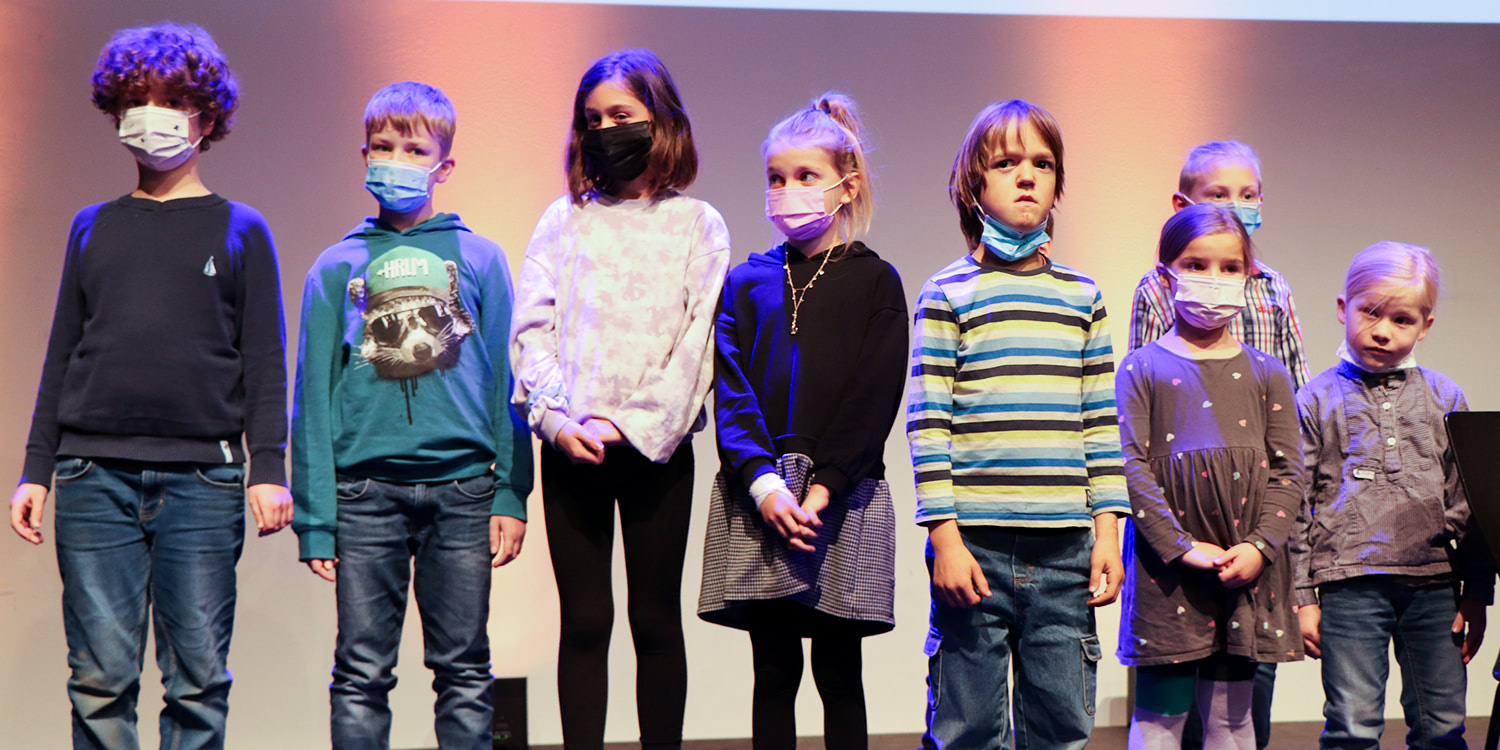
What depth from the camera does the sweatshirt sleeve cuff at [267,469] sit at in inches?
87.9

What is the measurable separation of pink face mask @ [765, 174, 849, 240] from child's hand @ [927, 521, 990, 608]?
24.3 inches

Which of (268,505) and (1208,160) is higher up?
(1208,160)

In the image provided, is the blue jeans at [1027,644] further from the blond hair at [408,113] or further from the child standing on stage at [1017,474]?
the blond hair at [408,113]

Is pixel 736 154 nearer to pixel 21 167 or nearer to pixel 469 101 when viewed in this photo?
pixel 469 101

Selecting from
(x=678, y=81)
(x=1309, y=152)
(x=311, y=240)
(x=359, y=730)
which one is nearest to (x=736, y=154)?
(x=678, y=81)

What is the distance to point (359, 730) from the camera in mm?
2168

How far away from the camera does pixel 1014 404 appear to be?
213 cm

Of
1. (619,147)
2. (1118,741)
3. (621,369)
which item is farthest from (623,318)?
(1118,741)

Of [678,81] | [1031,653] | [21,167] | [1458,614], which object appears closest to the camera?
[1031,653]

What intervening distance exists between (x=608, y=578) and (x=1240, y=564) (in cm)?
119

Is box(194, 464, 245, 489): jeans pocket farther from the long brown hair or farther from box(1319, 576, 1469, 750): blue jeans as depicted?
box(1319, 576, 1469, 750): blue jeans

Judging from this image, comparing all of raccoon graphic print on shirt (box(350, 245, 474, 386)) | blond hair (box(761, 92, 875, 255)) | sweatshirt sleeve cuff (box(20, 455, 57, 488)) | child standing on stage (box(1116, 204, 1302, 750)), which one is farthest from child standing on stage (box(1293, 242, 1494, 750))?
sweatshirt sleeve cuff (box(20, 455, 57, 488))

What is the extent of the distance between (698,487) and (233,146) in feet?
5.65

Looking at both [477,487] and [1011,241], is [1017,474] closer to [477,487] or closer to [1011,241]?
[1011,241]
